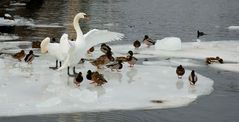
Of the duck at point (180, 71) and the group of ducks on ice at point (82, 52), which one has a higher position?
the group of ducks on ice at point (82, 52)

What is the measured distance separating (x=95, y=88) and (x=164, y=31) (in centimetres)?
1633

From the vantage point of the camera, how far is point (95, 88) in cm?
1441

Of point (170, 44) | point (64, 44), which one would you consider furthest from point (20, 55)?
point (170, 44)

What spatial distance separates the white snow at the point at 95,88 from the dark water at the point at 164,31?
0.46 metres

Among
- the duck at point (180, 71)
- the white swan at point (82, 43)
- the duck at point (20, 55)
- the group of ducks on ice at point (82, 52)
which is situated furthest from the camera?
the duck at point (20, 55)

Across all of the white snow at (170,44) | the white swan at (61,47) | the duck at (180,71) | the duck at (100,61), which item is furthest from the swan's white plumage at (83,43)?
the white snow at (170,44)

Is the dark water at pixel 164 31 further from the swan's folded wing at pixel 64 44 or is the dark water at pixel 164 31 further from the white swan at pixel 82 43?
the swan's folded wing at pixel 64 44

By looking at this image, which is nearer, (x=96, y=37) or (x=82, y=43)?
(x=82, y=43)

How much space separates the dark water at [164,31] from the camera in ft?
37.8

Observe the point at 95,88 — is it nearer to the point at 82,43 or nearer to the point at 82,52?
the point at 82,52

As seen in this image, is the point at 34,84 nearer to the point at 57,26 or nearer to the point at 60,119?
the point at 60,119

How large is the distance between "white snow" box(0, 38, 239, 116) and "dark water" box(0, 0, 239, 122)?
46cm

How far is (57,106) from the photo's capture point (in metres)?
12.2

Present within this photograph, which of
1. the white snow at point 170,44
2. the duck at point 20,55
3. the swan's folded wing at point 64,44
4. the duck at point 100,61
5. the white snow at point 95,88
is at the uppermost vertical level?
the white snow at point 170,44
